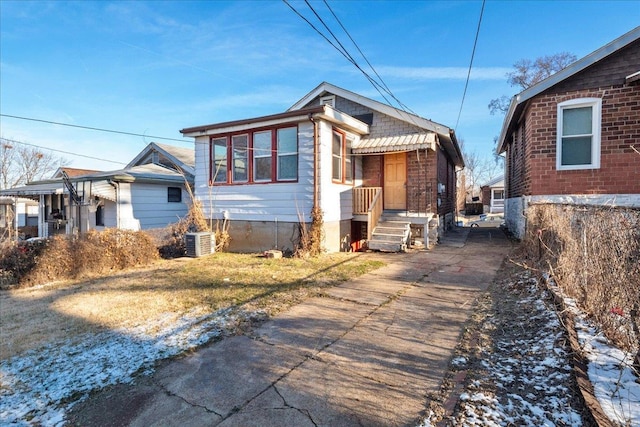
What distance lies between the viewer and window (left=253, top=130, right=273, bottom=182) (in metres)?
10.1

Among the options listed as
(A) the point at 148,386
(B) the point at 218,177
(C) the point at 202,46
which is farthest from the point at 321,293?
(C) the point at 202,46

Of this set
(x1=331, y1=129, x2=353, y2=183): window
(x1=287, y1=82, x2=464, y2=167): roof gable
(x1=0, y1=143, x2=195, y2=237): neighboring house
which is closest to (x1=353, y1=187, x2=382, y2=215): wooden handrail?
(x1=331, y1=129, x2=353, y2=183): window

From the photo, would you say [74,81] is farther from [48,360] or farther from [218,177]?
[48,360]

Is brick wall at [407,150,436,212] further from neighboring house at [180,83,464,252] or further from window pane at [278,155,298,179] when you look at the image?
window pane at [278,155,298,179]

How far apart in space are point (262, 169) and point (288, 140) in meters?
1.29

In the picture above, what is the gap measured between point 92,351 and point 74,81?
582 inches

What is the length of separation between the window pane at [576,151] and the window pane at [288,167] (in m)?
7.24

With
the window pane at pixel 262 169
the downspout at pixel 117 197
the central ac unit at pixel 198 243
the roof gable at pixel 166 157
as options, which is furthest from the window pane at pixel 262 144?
the roof gable at pixel 166 157

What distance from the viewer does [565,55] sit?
87.1 ft

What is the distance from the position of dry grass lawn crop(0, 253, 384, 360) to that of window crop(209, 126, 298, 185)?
299 cm

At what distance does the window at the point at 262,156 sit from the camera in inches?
397

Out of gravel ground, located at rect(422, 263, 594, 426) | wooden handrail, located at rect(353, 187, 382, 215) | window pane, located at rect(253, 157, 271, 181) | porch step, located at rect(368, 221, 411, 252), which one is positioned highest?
window pane, located at rect(253, 157, 271, 181)

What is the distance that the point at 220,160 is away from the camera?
11.0 metres

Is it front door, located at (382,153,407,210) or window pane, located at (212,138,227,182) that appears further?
front door, located at (382,153,407,210)
